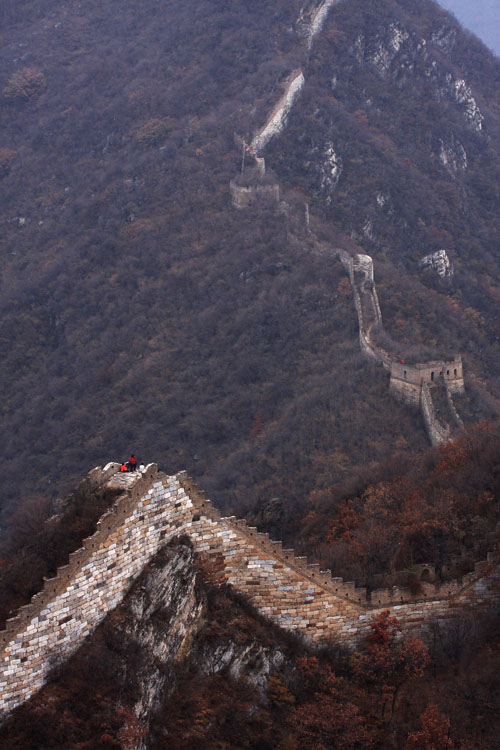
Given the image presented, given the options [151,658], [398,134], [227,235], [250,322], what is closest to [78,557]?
[151,658]

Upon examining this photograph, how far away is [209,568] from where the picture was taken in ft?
108

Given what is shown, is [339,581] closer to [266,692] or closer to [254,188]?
[266,692]

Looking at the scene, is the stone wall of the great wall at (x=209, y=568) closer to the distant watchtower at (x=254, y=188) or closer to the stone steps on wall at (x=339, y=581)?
the stone steps on wall at (x=339, y=581)

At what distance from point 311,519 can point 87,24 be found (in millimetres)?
117175

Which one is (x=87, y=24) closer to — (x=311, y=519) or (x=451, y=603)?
(x=311, y=519)

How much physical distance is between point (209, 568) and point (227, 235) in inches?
2531

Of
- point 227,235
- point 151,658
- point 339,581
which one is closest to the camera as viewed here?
point 151,658

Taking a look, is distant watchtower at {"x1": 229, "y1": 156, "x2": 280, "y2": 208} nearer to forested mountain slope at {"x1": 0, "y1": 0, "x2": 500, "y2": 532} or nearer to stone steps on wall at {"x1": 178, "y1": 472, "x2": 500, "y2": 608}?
forested mountain slope at {"x1": 0, "y1": 0, "x2": 500, "y2": 532}

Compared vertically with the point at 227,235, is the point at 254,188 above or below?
above

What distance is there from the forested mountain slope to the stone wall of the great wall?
24.6 metres

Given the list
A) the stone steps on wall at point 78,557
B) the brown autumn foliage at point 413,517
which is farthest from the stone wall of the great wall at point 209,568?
the brown autumn foliage at point 413,517

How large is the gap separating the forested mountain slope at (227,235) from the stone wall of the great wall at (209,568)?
24.6 m

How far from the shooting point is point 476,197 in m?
115

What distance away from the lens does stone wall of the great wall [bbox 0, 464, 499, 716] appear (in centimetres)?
2930
